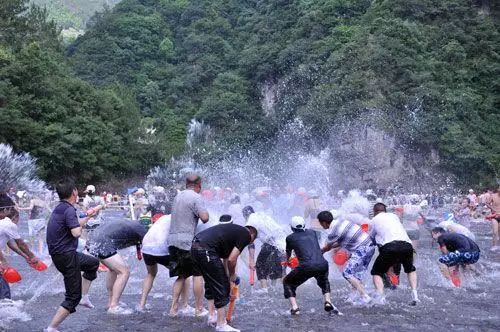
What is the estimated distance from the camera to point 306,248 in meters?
8.90

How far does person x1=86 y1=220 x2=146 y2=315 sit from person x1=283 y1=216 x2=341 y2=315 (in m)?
2.02

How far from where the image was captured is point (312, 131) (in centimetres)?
5916

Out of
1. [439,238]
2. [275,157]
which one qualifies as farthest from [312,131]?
[439,238]

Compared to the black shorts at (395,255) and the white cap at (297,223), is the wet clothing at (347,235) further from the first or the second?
the white cap at (297,223)

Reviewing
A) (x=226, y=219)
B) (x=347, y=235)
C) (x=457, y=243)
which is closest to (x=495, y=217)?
(x=457, y=243)

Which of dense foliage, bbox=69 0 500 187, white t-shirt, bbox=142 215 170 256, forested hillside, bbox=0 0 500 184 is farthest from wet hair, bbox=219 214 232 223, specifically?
dense foliage, bbox=69 0 500 187

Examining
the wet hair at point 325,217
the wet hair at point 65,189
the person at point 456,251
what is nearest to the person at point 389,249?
the wet hair at point 325,217

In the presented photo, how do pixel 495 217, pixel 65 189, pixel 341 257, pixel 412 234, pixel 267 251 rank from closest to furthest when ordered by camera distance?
pixel 65 189 → pixel 341 257 → pixel 267 251 → pixel 412 234 → pixel 495 217

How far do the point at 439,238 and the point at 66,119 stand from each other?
1638 inches

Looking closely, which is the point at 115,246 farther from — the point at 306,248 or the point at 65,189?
the point at 306,248

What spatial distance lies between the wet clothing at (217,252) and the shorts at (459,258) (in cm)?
443

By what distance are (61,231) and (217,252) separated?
175cm

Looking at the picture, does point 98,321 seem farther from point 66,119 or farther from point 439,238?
point 66,119

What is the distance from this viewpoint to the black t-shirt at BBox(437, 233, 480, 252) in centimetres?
1104
